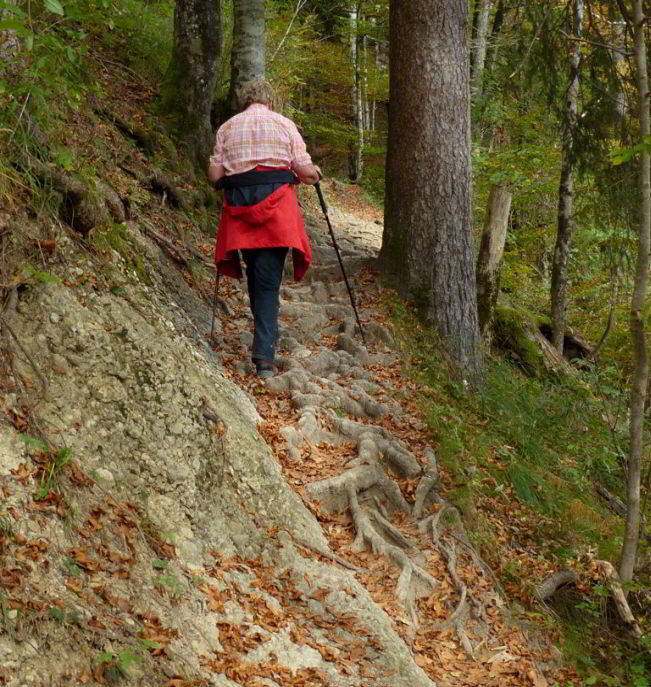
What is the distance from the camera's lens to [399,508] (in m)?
5.52

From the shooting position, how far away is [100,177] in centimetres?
651

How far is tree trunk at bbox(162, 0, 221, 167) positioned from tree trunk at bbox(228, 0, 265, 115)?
329 mm

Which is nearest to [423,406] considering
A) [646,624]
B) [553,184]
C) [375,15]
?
[646,624]

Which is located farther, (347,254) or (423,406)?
(347,254)

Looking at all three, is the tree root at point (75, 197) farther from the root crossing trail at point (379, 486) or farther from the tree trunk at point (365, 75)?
the tree trunk at point (365, 75)

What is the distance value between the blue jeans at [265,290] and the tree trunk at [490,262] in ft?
15.4

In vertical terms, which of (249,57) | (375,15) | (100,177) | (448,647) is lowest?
(448,647)

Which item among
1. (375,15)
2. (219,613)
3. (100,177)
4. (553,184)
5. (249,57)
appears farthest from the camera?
(375,15)

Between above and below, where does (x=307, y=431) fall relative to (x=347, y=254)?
below

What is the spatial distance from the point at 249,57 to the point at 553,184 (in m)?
5.23

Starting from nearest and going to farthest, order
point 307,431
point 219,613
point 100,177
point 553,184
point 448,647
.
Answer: point 219,613, point 448,647, point 307,431, point 100,177, point 553,184

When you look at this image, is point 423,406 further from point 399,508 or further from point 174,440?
point 174,440

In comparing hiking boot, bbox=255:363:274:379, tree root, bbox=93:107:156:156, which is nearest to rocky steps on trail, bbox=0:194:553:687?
hiking boot, bbox=255:363:274:379

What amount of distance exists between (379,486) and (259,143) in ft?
9.37
